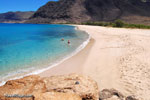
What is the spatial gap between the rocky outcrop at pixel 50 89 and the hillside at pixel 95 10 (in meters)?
118

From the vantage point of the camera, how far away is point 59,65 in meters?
9.35

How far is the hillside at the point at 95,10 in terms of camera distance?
390ft

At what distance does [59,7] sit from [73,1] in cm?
2088

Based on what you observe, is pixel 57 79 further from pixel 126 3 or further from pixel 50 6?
pixel 50 6

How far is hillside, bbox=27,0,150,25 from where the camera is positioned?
118750 mm

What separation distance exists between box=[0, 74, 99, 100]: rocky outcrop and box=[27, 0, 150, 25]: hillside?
388 ft

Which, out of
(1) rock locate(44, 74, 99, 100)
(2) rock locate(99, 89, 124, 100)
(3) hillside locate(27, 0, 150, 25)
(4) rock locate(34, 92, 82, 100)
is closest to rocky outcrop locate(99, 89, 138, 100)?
(2) rock locate(99, 89, 124, 100)

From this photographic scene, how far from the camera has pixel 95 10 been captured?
13788cm

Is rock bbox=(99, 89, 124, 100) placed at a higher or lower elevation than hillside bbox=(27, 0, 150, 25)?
lower

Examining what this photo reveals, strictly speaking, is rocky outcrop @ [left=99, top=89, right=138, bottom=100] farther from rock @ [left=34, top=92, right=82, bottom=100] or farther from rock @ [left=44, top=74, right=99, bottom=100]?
rock @ [left=34, top=92, right=82, bottom=100]

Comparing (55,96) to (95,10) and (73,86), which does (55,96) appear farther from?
(95,10)

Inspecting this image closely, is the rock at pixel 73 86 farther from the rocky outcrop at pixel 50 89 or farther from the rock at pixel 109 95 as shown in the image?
the rock at pixel 109 95

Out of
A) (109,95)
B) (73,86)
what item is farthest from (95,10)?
(73,86)

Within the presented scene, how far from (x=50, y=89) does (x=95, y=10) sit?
14389cm
